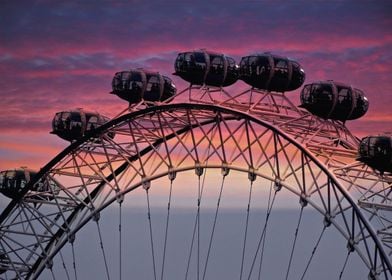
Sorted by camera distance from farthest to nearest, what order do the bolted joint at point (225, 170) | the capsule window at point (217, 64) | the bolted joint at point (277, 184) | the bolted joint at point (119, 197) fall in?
the bolted joint at point (119, 197), the capsule window at point (217, 64), the bolted joint at point (225, 170), the bolted joint at point (277, 184)

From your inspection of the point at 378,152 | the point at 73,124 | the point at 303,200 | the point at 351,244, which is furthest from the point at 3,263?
the point at 378,152

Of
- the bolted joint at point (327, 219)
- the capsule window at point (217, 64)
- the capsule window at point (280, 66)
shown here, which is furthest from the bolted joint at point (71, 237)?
the bolted joint at point (327, 219)

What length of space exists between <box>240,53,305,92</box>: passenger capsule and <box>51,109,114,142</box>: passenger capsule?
13.0m

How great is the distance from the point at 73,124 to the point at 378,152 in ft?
74.8

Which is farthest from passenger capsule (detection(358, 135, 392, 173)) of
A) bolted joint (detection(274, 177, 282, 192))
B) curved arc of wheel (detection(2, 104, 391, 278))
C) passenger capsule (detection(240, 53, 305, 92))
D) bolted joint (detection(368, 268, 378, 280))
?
passenger capsule (detection(240, 53, 305, 92))

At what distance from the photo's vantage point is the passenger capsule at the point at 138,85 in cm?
5881

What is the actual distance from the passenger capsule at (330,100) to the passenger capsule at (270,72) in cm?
144

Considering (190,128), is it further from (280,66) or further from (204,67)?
(280,66)

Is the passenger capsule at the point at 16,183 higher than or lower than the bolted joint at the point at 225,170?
lower

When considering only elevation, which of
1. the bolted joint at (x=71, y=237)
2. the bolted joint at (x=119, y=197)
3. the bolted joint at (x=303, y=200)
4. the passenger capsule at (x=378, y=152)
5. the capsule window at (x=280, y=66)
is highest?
the capsule window at (x=280, y=66)

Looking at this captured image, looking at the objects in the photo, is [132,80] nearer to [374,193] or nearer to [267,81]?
[267,81]

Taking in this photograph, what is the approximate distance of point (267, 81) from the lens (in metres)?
51.6

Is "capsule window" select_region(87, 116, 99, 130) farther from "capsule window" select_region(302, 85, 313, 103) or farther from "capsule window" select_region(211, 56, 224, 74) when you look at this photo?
"capsule window" select_region(302, 85, 313, 103)

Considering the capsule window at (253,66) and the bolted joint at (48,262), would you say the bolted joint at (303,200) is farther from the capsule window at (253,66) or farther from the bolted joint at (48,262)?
the bolted joint at (48,262)
